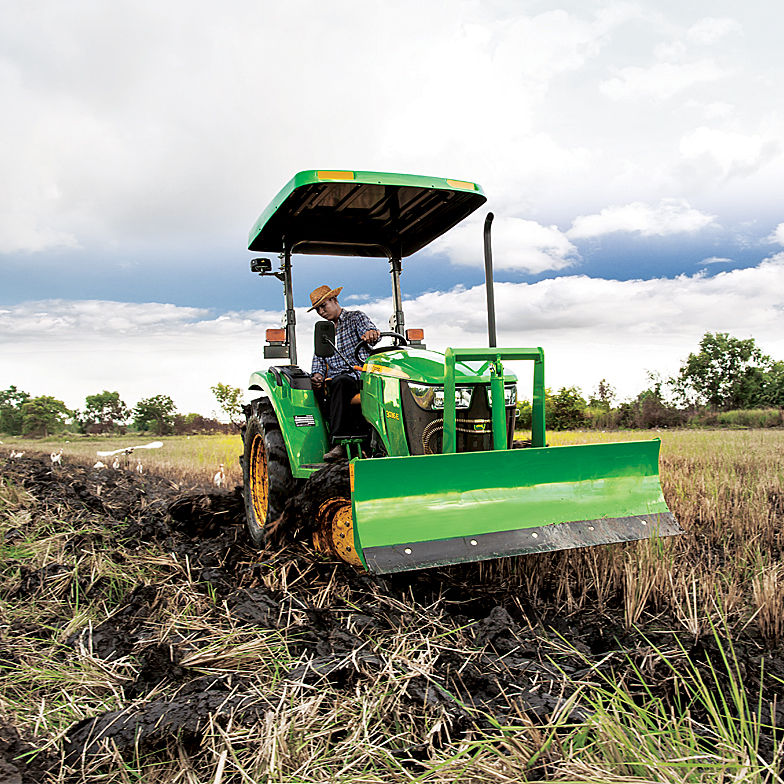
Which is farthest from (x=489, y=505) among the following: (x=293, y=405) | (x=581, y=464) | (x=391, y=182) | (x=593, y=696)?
(x=391, y=182)

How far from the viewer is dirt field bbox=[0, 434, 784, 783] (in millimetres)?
2336

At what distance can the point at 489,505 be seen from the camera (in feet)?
12.9

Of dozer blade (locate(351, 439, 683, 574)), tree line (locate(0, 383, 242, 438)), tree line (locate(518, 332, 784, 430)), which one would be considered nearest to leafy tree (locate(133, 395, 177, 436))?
tree line (locate(0, 383, 242, 438))

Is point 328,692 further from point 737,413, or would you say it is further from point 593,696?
point 737,413

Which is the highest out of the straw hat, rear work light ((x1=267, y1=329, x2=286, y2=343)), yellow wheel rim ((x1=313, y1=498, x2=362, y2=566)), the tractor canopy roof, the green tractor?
the tractor canopy roof

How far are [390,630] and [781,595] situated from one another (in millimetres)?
2061

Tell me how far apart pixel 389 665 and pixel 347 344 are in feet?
9.75

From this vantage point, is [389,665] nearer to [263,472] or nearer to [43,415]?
[263,472]

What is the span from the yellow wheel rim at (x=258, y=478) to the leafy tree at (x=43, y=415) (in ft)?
54.7

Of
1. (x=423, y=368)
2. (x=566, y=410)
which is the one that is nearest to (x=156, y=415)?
(x=566, y=410)

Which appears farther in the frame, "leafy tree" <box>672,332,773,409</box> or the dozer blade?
"leafy tree" <box>672,332,773,409</box>

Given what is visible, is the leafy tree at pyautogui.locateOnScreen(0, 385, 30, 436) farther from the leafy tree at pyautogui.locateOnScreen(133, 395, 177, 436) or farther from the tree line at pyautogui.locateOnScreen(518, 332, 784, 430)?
the tree line at pyautogui.locateOnScreen(518, 332, 784, 430)

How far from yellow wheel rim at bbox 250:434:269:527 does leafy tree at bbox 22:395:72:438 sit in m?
16.7

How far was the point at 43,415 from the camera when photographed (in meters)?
20.8
